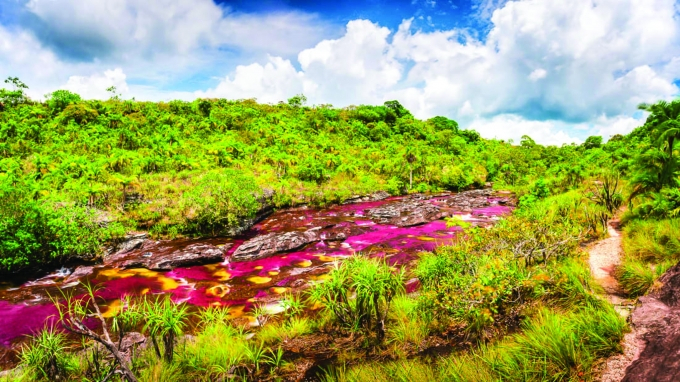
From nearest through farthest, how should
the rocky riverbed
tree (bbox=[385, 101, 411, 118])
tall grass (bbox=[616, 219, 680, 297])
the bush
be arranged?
tall grass (bbox=[616, 219, 680, 297])
the rocky riverbed
the bush
tree (bbox=[385, 101, 411, 118])

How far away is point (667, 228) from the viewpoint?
7371mm

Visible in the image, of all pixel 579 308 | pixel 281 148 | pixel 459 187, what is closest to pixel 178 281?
pixel 579 308

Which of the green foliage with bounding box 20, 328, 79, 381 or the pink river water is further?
the pink river water

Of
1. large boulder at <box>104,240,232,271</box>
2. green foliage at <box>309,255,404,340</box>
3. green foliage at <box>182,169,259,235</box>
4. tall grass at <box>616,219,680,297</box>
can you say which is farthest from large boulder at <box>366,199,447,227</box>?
green foliage at <box>309,255,404,340</box>

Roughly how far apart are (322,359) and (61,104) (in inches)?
1919

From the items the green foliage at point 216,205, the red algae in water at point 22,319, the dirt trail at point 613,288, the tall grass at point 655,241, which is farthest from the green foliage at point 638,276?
the green foliage at point 216,205

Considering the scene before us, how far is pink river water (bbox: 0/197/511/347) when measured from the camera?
9.15 meters

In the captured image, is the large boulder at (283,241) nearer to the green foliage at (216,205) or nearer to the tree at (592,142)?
the green foliage at (216,205)

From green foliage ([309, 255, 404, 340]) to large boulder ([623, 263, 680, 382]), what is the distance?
3.58 meters

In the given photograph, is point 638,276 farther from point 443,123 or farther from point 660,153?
point 443,123

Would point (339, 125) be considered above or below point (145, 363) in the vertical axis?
above

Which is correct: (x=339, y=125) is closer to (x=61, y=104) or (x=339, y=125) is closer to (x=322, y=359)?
(x=61, y=104)

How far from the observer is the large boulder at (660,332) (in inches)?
130

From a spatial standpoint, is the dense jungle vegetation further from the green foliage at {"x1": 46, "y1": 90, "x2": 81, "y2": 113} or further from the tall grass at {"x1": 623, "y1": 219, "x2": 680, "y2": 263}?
the green foliage at {"x1": 46, "y1": 90, "x2": 81, "y2": 113}
